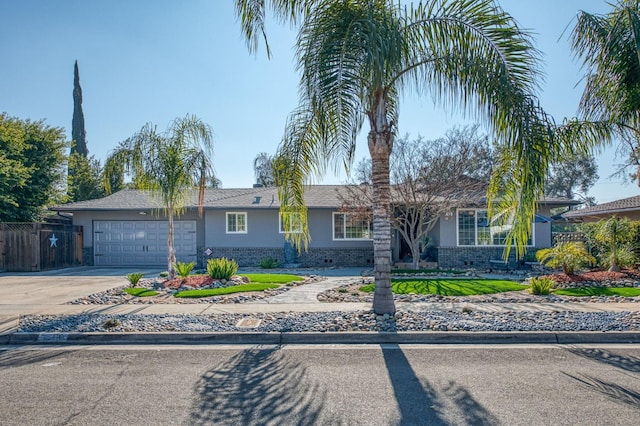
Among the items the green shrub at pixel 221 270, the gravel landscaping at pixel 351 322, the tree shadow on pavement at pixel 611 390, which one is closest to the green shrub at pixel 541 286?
the gravel landscaping at pixel 351 322

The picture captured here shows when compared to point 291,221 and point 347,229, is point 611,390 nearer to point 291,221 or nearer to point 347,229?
point 291,221

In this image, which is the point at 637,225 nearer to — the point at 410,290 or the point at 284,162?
the point at 410,290

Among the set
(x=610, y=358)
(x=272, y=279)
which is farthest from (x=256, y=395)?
(x=272, y=279)

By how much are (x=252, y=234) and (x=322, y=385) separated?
14.9 m

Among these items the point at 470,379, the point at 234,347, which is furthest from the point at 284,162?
the point at 470,379

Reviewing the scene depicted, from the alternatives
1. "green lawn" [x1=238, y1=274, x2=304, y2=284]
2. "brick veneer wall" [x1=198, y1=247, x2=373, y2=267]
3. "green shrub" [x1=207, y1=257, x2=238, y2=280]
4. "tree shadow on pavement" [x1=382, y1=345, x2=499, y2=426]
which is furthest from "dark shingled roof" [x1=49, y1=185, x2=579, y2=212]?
"tree shadow on pavement" [x1=382, y1=345, x2=499, y2=426]

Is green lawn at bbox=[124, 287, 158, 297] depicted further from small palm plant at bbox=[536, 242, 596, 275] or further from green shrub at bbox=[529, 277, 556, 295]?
small palm plant at bbox=[536, 242, 596, 275]

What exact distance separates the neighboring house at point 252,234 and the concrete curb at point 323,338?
1126 cm

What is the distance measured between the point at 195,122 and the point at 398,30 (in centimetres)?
740

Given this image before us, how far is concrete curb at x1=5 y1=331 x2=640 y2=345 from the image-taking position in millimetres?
6695

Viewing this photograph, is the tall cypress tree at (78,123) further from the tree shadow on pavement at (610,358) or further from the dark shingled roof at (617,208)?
the tree shadow on pavement at (610,358)

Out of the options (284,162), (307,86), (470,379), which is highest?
(307,86)

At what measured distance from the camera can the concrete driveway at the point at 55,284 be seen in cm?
1079

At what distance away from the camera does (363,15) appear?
697 centimetres
